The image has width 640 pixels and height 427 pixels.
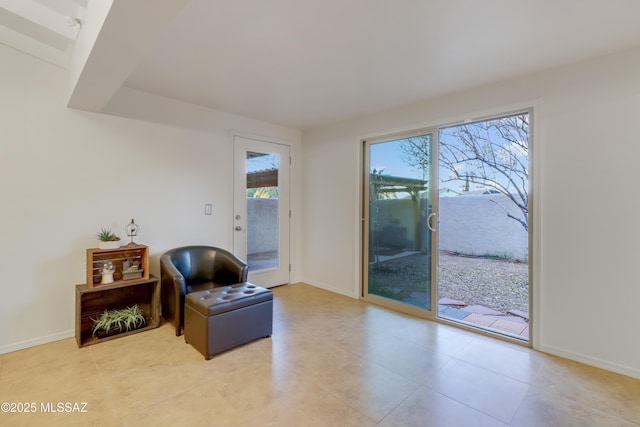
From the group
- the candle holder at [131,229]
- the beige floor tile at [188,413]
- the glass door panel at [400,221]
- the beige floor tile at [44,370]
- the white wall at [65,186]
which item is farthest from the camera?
the glass door panel at [400,221]

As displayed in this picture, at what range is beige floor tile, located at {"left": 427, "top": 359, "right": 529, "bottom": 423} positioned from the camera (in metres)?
1.78

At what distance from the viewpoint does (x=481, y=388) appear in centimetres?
197

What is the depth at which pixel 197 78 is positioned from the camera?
2719 mm

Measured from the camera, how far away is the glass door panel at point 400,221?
3.25m

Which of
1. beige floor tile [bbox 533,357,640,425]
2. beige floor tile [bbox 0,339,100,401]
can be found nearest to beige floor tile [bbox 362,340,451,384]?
beige floor tile [bbox 533,357,640,425]

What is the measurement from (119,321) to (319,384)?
6.64 feet

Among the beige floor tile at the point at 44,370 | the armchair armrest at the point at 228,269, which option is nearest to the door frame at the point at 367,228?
the armchair armrest at the point at 228,269

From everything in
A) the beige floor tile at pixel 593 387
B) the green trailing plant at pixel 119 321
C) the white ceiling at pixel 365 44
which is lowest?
the beige floor tile at pixel 593 387

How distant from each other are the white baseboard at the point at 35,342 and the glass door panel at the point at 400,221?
316 centimetres

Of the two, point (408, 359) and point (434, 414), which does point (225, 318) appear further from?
point (434, 414)

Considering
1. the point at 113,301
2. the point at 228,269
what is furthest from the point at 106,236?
the point at 228,269

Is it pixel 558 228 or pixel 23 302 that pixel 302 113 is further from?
pixel 23 302

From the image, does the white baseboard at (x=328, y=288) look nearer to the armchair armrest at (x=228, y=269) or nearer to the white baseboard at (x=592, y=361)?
the armchair armrest at (x=228, y=269)

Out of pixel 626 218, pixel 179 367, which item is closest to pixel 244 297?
pixel 179 367
